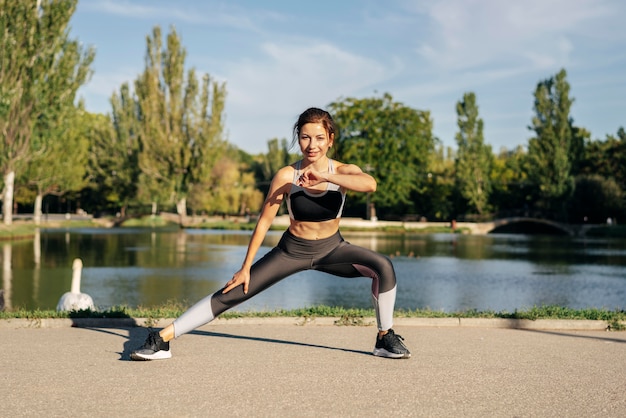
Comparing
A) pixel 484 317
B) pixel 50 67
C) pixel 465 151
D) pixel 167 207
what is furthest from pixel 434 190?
pixel 484 317

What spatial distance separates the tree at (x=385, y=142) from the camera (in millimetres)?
74938

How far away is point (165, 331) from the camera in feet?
20.1

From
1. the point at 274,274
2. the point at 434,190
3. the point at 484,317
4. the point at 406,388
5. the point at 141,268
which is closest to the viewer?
the point at 406,388

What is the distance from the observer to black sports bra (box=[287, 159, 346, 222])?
5.88m

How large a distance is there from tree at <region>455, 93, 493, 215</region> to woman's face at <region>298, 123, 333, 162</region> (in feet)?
249

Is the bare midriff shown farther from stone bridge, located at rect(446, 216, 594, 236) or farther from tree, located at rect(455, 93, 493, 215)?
tree, located at rect(455, 93, 493, 215)

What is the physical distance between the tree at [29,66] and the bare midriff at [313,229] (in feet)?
127

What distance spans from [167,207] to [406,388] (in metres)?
79.7

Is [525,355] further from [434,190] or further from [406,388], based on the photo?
[434,190]

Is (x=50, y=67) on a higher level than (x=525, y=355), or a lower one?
higher

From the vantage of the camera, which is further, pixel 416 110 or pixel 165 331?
pixel 416 110

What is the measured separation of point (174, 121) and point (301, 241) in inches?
2455

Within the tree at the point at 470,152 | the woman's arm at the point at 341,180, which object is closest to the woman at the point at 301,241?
the woman's arm at the point at 341,180

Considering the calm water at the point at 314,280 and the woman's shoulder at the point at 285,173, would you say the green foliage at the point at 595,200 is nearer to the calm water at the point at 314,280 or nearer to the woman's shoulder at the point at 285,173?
the calm water at the point at 314,280
